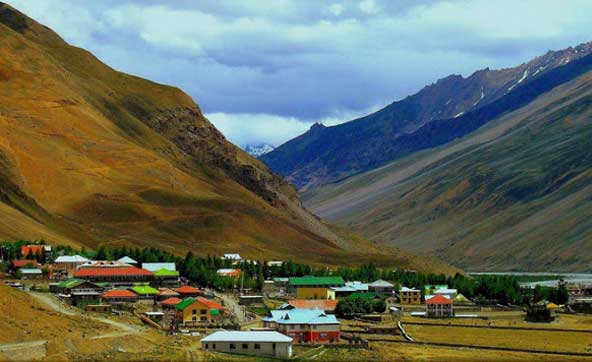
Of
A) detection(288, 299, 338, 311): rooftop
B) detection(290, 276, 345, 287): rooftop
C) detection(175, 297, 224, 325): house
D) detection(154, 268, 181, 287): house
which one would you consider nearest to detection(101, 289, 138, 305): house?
detection(175, 297, 224, 325): house

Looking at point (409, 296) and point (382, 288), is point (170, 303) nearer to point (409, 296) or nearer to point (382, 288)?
point (382, 288)

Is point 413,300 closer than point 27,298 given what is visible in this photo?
No

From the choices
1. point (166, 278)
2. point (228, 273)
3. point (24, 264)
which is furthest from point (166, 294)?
point (228, 273)

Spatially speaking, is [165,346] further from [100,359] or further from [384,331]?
[384,331]

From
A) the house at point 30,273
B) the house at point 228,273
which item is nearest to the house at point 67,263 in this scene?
the house at point 30,273

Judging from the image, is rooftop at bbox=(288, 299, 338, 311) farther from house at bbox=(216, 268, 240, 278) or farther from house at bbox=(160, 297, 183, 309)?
house at bbox=(216, 268, 240, 278)

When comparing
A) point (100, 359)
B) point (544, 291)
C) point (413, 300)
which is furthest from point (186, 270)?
point (100, 359)

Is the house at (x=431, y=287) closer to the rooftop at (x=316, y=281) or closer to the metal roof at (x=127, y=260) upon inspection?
the rooftop at (x=316, y=281)
